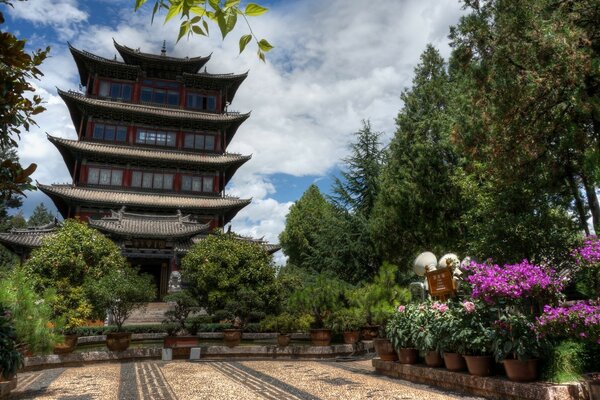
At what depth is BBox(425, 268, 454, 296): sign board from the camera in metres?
8.11

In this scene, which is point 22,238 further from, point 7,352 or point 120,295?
point 7,352

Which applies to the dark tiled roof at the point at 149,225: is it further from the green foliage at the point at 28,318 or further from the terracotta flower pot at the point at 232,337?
the green foliage at the point at 28,318

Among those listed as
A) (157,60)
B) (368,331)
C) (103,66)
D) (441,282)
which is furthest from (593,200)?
(103,66)

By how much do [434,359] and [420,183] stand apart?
985 centimetres

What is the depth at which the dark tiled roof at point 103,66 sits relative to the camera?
3120cm

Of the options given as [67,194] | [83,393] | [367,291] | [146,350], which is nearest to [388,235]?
[367,291]

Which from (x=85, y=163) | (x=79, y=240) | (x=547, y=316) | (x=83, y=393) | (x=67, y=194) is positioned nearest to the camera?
(x=547, y=316)

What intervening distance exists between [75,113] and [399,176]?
26.4 metres

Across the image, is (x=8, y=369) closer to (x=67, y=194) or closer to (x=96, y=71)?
(x=67, y=194)

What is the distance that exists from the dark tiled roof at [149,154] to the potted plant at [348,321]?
1949cm

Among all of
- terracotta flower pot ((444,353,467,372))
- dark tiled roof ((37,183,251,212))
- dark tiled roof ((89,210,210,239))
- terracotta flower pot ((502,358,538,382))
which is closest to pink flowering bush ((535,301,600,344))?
terracotta flower pot ((502,358,538,382))

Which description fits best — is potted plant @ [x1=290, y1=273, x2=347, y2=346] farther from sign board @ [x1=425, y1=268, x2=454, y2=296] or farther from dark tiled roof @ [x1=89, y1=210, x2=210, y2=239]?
dark tiled roof @ [x1=89, y1=210, x2=210, y2=239]

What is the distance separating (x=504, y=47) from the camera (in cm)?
862

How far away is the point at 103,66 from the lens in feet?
105
